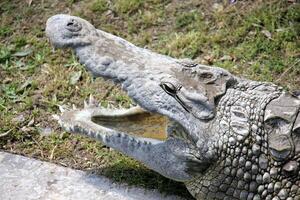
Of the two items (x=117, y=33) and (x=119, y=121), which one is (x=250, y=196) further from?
(x=117, y=33)

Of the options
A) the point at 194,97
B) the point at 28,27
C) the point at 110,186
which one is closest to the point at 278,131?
the point at 194,97

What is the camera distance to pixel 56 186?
3.37m

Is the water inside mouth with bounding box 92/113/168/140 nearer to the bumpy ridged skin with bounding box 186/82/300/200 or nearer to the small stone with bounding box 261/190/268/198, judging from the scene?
the bumpy ridged skin with bounding box 186/82/300/200

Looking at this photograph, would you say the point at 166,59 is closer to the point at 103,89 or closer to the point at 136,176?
the point at 136,176

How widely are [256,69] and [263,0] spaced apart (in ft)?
2.46

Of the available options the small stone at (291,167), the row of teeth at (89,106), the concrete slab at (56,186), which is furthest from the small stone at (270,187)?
the row of teeth at (89,106)

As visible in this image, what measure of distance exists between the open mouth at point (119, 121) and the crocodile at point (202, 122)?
0.09 metres

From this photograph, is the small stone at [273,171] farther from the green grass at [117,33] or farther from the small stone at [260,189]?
the green grass at [117,33]

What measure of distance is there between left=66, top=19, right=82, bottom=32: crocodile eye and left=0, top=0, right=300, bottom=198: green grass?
83cm

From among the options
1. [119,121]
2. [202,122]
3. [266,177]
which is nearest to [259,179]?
[266,177]

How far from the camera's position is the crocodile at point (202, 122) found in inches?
113

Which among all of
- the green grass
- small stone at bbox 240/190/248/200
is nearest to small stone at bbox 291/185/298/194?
small stone at bbox 240/190/248/200

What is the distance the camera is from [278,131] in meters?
2.86

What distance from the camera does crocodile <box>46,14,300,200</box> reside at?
288 cm
